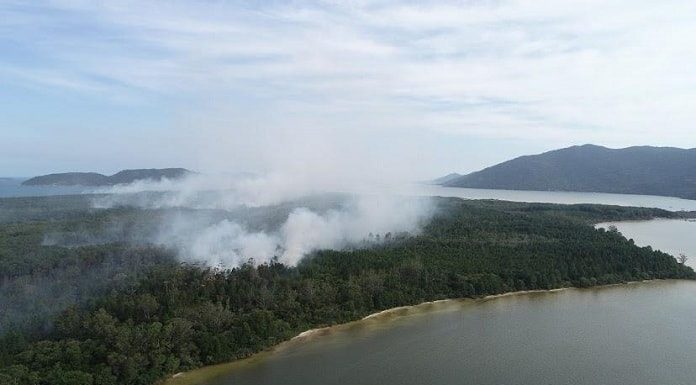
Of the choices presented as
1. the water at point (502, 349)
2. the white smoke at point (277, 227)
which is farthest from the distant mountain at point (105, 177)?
the water at point (502, 349)

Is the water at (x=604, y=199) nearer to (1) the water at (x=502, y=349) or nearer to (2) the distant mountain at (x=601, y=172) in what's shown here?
(2) the distant mountain at (x=601, y=172)

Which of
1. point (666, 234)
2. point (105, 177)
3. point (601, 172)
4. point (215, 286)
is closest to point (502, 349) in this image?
point (215, 286)

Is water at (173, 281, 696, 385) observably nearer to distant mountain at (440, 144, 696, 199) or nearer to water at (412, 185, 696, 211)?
water at (412, 185, 696, 211)

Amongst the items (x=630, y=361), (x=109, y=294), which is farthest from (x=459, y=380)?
(x=109, y=294)

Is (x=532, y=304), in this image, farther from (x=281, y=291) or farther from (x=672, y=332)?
(x=281, y=291)

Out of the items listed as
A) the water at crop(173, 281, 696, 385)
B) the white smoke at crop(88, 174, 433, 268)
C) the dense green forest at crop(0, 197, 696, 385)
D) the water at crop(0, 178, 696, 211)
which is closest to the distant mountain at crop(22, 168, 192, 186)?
the water at crop(0, 178, 696, 211)

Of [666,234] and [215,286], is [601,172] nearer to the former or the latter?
[666,234]

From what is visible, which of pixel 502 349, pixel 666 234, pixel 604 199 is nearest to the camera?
pixel 502 349
